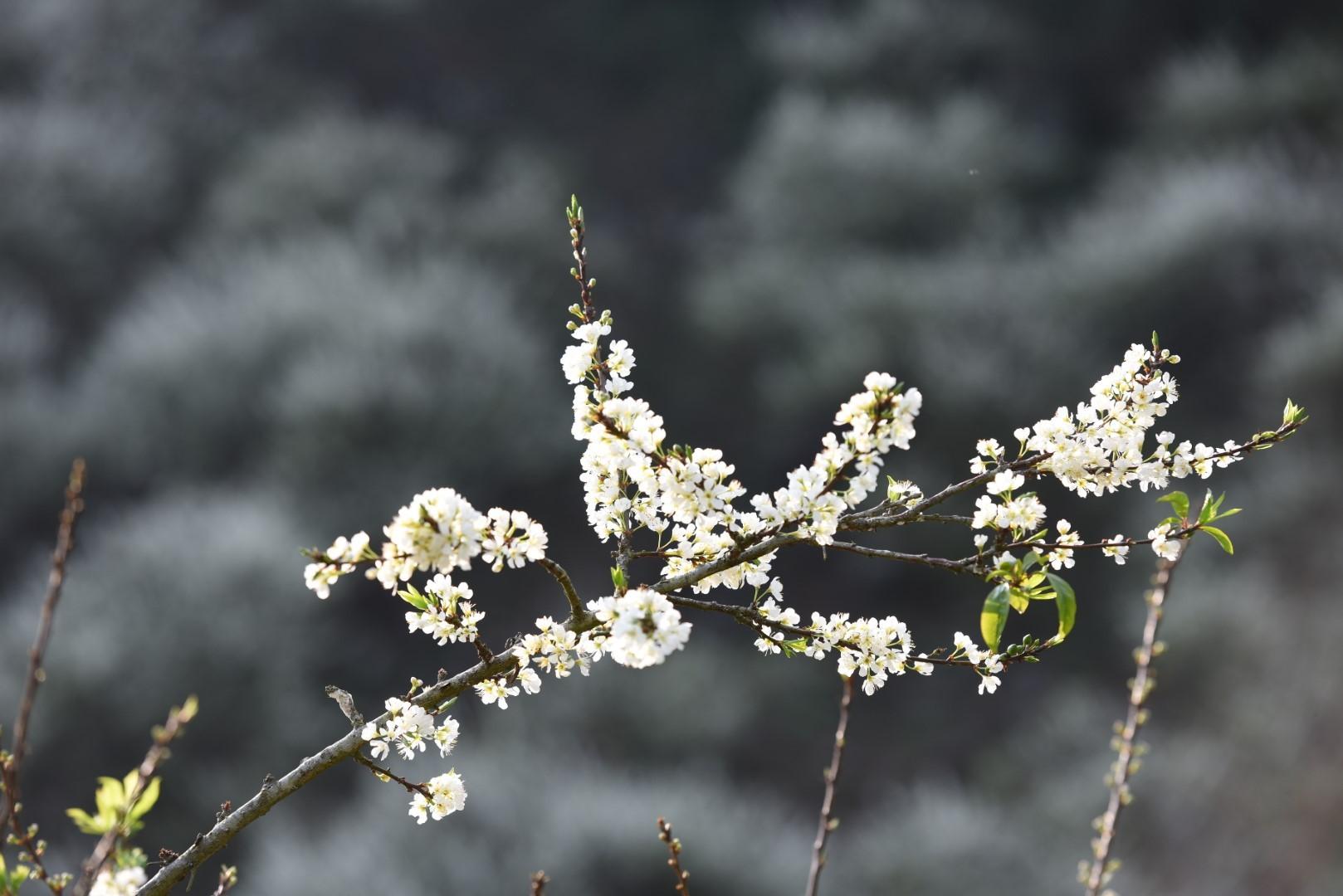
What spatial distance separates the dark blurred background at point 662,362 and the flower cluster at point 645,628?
135 inches

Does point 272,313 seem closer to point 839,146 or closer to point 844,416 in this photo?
point 839,146

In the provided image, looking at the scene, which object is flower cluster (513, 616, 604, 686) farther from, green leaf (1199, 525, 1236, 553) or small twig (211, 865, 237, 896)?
green leaf (1199, 525, 1236, 553)

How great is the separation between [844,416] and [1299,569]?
5590 millimetres

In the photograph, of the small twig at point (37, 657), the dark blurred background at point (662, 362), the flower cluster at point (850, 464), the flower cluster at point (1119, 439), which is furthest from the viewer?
the dark blurred background at point (662, 362)

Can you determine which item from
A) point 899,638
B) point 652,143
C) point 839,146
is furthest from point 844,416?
point 652,143

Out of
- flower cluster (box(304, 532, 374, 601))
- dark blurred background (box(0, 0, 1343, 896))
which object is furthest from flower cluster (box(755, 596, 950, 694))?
dark blurred background (box(0, 0, 1343, 896))

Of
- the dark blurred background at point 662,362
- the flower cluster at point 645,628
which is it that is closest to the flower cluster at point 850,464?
the flower cluster at point 645,628

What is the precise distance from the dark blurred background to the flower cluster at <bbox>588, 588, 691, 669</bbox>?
3.43 meters

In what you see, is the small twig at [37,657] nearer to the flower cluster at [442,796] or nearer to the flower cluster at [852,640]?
the flower cluster at [442,796]

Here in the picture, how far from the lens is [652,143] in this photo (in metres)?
9.53

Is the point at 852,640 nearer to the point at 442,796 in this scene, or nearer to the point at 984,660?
the point at 984,660

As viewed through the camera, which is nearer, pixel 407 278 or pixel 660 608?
pixel 660 608

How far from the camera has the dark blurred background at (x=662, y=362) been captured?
4621 millimetres

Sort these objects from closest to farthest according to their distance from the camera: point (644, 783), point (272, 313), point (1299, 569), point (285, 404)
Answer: point (644, 783)
point (1299, 569)
point (285, 404)
point (272, 313)
